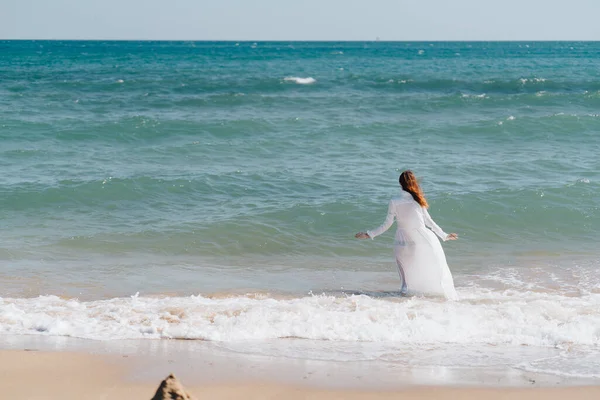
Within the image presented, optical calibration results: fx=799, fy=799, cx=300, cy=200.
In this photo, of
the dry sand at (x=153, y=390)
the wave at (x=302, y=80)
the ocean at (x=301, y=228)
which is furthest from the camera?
the wave at (x=302, y=80)

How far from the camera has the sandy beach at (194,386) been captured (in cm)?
566

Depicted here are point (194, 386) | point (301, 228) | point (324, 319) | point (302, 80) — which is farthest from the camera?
point (302, 80)

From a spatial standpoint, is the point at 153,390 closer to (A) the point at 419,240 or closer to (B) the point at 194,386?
(B) the point at 194,386

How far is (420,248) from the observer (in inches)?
320

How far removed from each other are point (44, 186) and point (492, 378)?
979cm

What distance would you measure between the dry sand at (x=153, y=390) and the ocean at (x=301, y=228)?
61 cm

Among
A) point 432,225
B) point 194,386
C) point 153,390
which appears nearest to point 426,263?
point 432,225

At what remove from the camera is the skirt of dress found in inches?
319

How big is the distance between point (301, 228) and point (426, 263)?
11.9 ft

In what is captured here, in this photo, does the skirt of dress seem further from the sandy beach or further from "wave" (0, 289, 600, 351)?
the sandy beach

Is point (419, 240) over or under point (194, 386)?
over

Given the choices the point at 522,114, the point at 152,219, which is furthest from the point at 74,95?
the point at 152,219

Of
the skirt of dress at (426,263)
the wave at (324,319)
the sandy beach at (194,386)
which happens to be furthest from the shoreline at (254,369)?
the skirt of dress at (426,263)

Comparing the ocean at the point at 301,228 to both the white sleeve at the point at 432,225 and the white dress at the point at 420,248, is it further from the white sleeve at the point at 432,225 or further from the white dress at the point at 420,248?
the white sleeve at the point at 432,225
